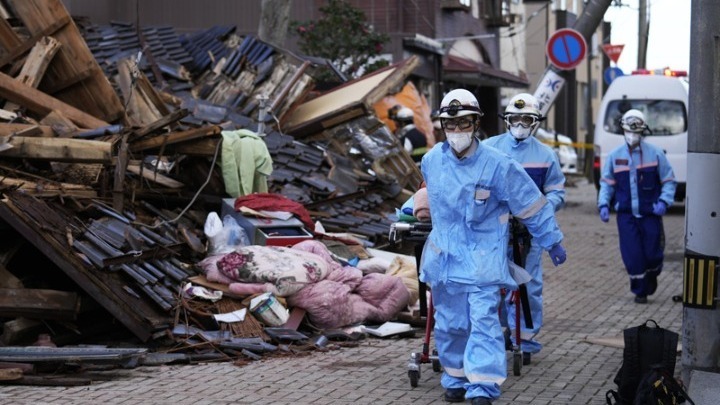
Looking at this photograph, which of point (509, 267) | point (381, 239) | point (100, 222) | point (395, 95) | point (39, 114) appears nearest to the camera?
point (509, 267)

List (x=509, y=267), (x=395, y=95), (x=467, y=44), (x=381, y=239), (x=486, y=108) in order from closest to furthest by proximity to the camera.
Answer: (x=509, y=267) < (x=381, y=239) < (x=395, y=95) < (x=467, y=44) < (x=486, y=108)

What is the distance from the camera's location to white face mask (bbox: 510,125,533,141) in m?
10.1

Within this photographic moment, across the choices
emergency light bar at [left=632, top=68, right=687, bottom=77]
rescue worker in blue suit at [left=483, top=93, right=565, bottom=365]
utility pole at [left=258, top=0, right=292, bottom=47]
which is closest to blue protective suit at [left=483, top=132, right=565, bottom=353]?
rescue worker in blue suit at [left=483, top=93, right=565, bottom=365]

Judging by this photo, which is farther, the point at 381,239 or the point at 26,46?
the point at 381,239

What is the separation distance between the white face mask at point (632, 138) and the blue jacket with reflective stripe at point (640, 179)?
50 mm

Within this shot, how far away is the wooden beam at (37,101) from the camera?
1292 cm

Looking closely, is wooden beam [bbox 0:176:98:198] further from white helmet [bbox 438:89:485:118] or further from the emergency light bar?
the emergency light bar

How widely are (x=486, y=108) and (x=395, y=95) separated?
20029mm

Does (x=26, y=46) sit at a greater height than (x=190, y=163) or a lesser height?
greater

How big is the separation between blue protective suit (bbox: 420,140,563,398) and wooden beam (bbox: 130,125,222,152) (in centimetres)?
435

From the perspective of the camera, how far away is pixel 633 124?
1327 centimetres

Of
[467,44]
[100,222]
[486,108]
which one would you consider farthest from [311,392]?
[486,108]

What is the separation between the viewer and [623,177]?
13445 millimetres

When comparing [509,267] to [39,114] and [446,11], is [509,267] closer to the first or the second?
[39,114]
